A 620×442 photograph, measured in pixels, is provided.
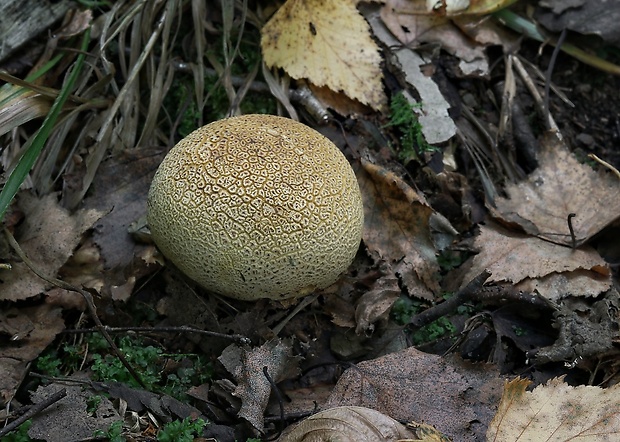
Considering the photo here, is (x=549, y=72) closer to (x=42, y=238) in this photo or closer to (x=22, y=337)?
(x=42, y=238)

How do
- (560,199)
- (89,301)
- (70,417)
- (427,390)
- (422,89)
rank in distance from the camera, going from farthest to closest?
(422,89) → (560,199) → (427,390) → (89,301) → (70,417)

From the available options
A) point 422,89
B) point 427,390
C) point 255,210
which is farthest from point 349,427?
point 422,89

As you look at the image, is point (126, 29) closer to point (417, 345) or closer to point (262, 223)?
point (262, 223)

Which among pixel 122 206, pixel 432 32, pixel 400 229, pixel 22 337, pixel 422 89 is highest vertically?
pixel 432 32

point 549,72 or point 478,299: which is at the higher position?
point 549,72

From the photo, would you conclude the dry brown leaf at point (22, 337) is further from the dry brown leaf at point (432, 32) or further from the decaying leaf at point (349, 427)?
the dry brown leaf at point (432, 32)

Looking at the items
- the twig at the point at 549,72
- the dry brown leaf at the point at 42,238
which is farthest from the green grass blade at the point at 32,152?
the twig at the point at 549,72

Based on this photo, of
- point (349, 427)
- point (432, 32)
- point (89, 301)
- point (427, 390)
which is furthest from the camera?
point (432, 32)
